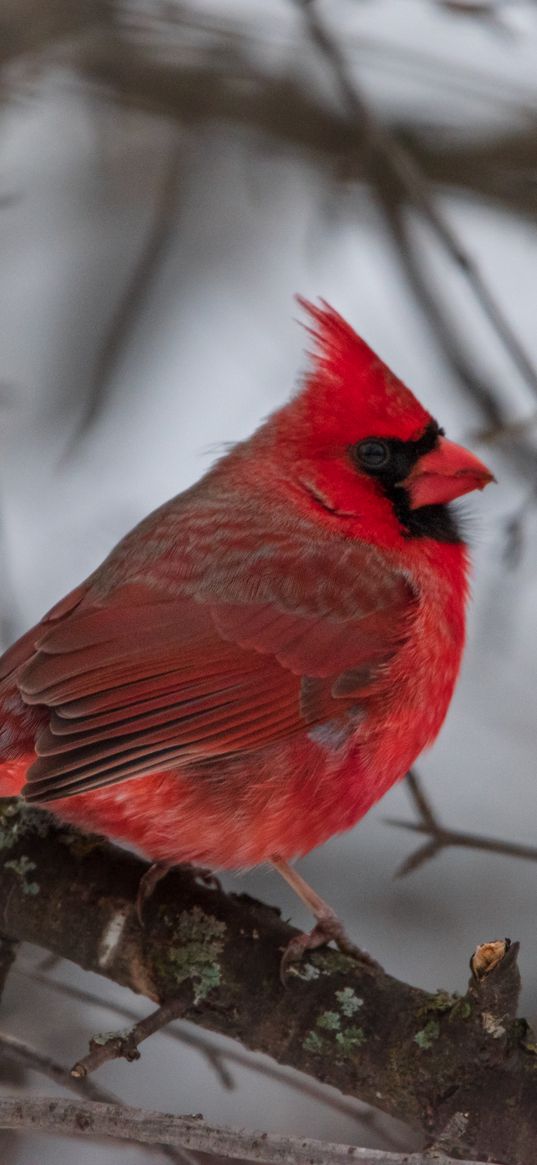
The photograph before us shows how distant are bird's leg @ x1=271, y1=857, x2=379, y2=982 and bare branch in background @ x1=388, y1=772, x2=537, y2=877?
18 cm

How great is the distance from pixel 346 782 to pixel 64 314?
82.0 inches

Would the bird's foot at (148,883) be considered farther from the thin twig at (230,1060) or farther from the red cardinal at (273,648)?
the thin twig at (230,1060)

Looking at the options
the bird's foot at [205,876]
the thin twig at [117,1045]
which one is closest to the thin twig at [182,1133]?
the thin twig at [117,1045]

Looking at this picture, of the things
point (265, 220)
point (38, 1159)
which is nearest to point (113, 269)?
point (265, 220)

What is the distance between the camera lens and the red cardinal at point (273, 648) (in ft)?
8.38

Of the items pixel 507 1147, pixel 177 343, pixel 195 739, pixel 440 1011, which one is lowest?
pixel 507 1147

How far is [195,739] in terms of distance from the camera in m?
2.56

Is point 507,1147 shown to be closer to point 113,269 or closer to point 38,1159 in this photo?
point 38,1159

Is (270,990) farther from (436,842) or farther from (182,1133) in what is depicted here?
(182,1133)

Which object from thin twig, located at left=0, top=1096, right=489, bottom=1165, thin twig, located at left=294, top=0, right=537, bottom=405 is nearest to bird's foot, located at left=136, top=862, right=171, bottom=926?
thin twig, located at left=0, top=1096, right=489, bottom=1165

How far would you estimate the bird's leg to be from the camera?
2.46 metres

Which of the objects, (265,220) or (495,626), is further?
(265,220)

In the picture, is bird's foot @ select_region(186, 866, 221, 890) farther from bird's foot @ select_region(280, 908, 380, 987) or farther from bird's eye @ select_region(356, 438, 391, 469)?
bird's eye @ select_region(356, 438, 391, 469)

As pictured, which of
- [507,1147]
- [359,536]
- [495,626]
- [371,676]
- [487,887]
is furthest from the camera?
[487,887]
